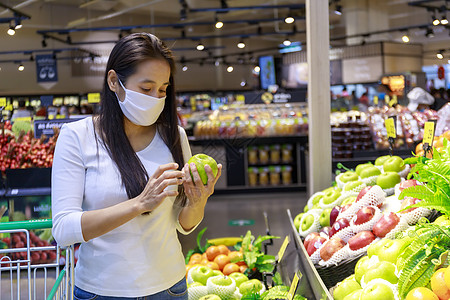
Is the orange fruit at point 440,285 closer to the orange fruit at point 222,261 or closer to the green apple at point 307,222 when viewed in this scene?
the green apple at point 307,222

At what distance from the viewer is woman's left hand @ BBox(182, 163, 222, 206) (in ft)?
5.87

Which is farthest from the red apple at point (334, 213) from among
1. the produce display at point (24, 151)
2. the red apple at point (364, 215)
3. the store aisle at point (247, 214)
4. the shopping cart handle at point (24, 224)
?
the produce display at point (24, 151)

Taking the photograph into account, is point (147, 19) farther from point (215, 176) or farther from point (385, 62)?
point (215, 176)

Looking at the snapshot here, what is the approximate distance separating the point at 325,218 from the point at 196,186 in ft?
5.54

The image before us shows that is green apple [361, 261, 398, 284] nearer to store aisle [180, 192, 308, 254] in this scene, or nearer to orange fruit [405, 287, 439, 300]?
orange fruit [405, 287, 439, 300]

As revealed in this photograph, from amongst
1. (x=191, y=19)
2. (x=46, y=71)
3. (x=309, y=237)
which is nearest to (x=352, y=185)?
(x=309, y=237)

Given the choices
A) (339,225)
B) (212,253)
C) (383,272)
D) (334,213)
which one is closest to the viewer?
(383,272)

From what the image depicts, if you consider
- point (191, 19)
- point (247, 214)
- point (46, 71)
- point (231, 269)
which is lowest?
point (247, 214)

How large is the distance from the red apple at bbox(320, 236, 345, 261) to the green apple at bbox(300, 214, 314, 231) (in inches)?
22.6

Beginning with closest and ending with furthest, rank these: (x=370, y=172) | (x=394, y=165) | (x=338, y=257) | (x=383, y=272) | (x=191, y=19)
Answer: (x=383, y=272)
(x=338, y=257)
(x=394, y=165)
(x=370, y=172)
(x=191, y=19)

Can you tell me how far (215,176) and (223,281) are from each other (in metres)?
1.31

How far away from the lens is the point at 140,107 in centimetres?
183

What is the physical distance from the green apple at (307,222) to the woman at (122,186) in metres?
1.65

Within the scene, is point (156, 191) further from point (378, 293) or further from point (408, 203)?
point (408, 203)
